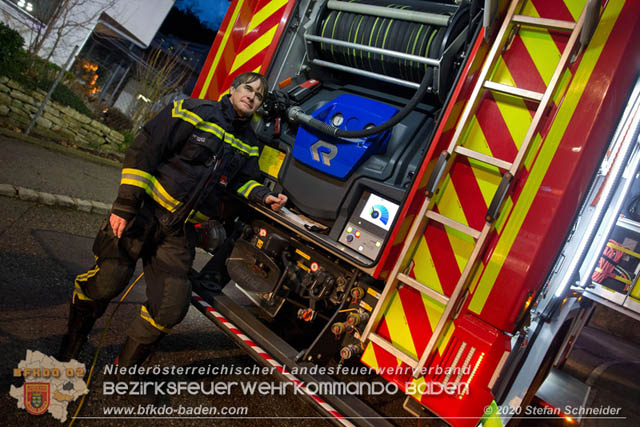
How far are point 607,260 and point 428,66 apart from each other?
3.11 metres

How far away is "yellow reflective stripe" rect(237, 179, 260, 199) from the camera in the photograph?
261cm

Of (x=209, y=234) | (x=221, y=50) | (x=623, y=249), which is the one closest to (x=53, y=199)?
(x=221, y=50)

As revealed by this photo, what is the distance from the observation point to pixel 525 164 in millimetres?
1917

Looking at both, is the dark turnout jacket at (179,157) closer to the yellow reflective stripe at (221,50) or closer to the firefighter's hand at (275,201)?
the firefighter's hand at (275,201)

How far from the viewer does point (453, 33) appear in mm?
2383

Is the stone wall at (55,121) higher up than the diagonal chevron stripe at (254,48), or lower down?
lower down

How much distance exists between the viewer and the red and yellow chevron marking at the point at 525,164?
1.84 metres

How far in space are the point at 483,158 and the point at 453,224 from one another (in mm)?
340

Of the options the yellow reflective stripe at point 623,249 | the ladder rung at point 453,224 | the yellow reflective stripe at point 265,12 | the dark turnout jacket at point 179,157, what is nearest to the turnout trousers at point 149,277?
the dark turnout jacket at point 179,157

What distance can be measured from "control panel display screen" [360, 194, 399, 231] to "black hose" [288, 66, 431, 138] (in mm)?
376

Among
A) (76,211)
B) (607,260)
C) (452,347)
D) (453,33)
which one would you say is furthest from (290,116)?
(607,260)

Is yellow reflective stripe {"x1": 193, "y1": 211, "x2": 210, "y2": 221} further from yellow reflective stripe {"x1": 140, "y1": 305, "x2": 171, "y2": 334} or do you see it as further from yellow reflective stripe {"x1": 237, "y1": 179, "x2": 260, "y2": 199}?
yellow reflective stripe {"x1": 140, "y1": 305, "x2": 171, "y2": 334}

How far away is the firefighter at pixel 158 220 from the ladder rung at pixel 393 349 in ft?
3.33

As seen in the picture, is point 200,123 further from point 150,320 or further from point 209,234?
point 150,320
